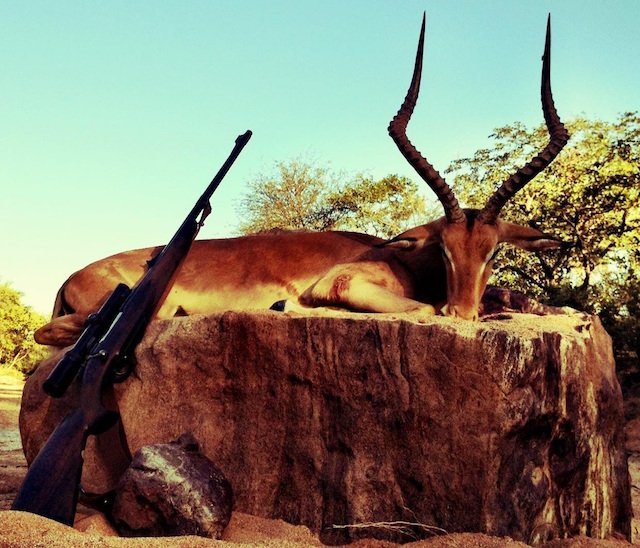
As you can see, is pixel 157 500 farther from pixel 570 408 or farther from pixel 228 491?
pixel 570 408

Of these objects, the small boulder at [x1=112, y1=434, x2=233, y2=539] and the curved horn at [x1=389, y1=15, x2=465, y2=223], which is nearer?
the small boulder at [x1=112, y1=434, x2=233, y2=539]

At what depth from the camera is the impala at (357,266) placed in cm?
479

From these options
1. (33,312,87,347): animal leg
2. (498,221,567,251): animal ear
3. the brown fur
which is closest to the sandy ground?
(33,312,87,347): animal leg

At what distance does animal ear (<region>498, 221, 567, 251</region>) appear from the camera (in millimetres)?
5047

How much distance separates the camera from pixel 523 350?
3365 mm

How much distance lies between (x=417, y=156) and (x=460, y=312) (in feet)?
3.96

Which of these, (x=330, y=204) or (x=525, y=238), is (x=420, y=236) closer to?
(x=525, y=238)

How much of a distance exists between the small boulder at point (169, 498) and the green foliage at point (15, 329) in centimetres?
2678

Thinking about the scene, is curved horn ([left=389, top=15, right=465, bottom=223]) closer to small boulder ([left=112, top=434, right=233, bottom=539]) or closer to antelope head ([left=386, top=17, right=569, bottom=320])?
antelope head ([left=386, top=17, right=569, bottom=320])

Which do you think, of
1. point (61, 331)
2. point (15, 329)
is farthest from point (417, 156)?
point (15, 329)

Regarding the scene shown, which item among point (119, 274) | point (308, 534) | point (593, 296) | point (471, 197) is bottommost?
point (308, 534)

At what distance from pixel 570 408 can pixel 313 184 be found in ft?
79.5

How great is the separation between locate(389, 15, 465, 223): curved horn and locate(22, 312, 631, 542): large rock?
103cm

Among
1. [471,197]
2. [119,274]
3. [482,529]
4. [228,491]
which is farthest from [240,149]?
[471,197]
